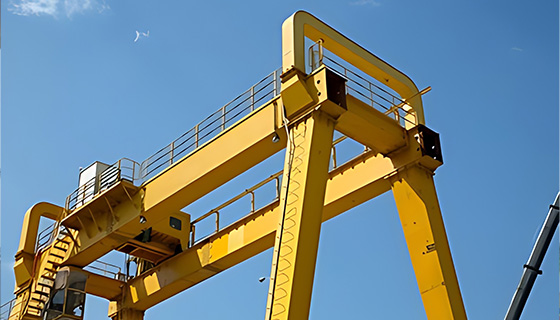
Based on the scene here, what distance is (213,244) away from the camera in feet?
68.8

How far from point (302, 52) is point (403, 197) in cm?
397

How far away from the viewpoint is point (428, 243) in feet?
52.5

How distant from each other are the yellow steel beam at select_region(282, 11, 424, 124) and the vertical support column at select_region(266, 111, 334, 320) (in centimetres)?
148

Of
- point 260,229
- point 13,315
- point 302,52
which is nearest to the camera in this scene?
point 302,52

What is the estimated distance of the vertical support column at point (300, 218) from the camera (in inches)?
526

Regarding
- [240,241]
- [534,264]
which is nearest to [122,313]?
[240,241]

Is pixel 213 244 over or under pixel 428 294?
over

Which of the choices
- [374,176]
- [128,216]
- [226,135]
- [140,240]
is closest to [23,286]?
[140,240]

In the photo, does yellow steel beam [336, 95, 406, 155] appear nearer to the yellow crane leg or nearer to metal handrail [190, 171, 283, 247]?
metal handrail [190, 171, 283, 247]

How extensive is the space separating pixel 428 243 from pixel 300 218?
3585 millimetres

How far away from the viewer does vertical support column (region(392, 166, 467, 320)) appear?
1550 centimetres

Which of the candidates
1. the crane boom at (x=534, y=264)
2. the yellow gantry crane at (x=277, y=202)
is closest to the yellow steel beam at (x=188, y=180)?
the yellow gantry crane at (x=277, y=202)

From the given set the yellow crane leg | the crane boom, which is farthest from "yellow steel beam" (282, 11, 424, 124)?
the yellow crane leg

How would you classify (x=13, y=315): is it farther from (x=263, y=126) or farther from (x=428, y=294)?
(x=428, y=294)
